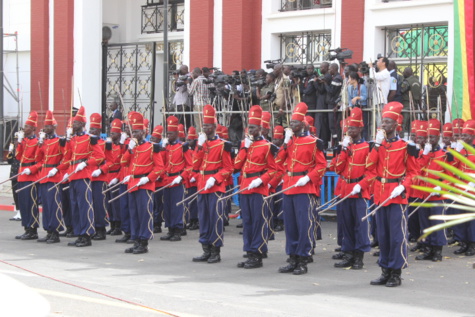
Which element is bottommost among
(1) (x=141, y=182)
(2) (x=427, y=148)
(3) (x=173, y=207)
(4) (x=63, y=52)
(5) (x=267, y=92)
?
(3) (x=173, y=207)

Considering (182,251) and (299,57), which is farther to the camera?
(299,57)

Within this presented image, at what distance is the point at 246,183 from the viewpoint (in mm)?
11492

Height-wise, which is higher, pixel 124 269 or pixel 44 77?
pixel 44 77

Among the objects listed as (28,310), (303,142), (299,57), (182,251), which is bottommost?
(182,251)

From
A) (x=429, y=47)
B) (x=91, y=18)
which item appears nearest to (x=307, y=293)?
(x=429, y=47)

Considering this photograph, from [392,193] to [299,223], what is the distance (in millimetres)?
1470

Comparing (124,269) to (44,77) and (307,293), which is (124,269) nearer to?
(307,293)

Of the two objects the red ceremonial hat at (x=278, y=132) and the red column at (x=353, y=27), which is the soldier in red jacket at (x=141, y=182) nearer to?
the red ceremonial hat at (x=278, y=132)

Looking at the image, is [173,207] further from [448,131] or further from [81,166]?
[448,131]

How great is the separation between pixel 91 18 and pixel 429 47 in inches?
444

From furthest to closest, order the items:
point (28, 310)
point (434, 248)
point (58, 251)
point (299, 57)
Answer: point (299, 57) → point (58, 251) → point (434, 248) → point (28, 310)

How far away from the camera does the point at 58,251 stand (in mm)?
12844

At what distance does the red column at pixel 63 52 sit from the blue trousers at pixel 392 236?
16.9m

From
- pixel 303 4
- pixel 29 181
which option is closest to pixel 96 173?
pixel 29 181
